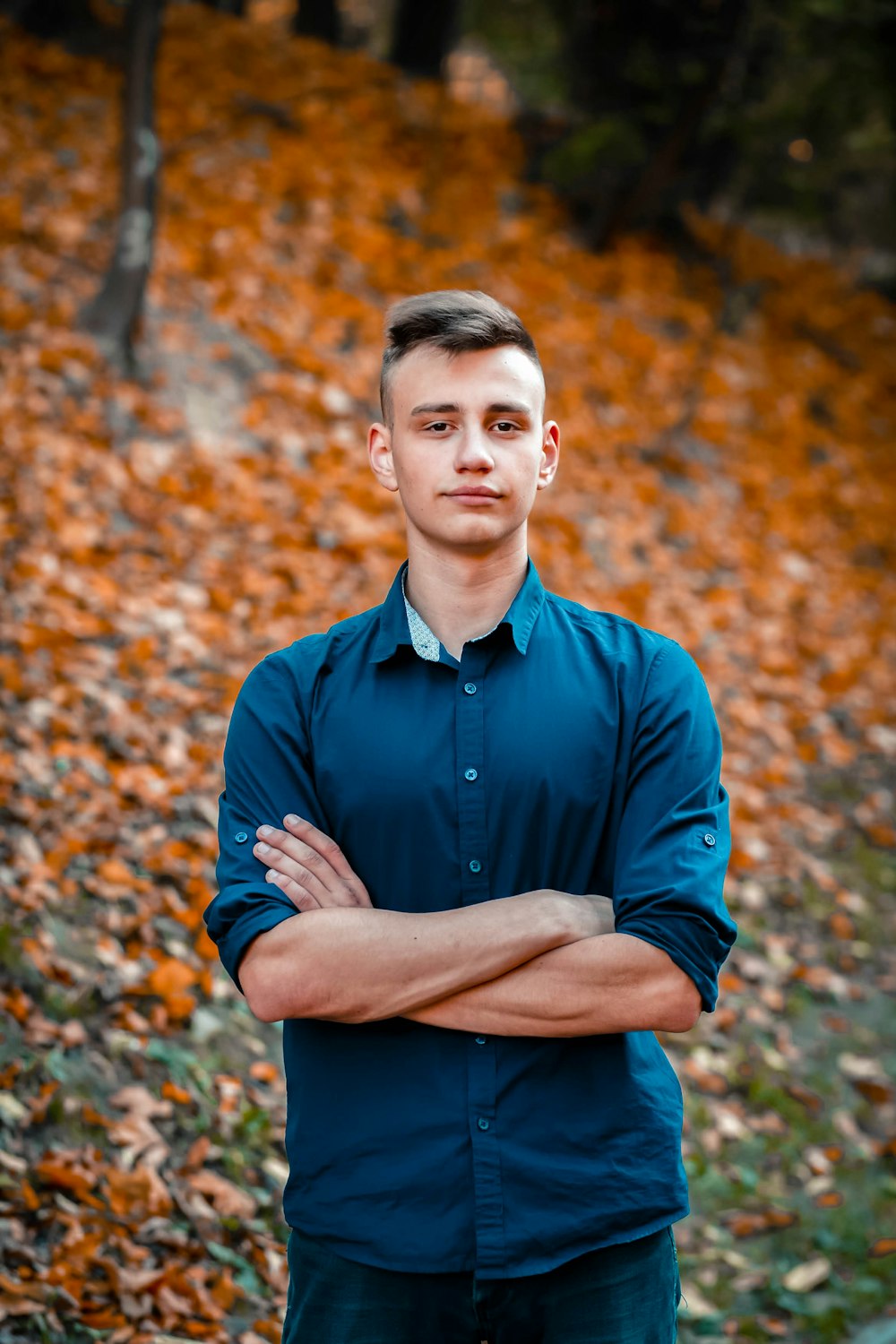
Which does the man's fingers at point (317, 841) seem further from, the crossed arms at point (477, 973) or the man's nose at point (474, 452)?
the man's nose at point (474, 452)

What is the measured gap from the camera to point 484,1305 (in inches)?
76.9

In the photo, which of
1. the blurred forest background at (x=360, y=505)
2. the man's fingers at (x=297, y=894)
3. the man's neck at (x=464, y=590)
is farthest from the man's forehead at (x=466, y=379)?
the blurred forest background at (x=360, y=505)

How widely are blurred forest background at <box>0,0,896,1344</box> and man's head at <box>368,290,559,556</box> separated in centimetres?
236

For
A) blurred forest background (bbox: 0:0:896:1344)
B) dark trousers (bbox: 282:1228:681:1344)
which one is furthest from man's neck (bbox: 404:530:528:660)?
blurred forest background (bbox: 0:0:896:1344)

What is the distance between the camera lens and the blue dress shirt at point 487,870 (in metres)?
1.96

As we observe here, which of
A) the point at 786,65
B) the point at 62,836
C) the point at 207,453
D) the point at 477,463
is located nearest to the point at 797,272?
the point at 786,65

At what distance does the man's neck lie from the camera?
226cm

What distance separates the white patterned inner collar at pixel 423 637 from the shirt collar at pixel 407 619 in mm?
14

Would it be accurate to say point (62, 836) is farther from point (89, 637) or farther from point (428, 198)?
point (428, 198)

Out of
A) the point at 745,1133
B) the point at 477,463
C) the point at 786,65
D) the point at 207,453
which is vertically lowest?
the point at 745,1133

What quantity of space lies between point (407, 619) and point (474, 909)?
1.86 ft

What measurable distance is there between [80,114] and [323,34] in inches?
230

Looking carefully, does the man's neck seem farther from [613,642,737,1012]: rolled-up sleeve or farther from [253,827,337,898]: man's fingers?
[253,827,337,898]: man's fingers

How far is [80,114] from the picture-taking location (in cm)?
1009
